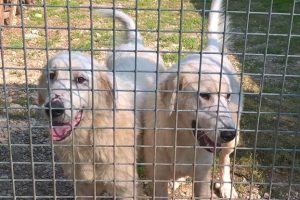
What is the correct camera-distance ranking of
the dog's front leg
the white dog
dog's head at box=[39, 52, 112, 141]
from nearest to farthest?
dog's head at box=[39, 52, 112, 141] < the white dog < the dog's front leg

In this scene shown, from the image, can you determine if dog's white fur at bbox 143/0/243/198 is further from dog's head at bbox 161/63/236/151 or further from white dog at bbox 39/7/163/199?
white dog at bbox 39/7/163/199

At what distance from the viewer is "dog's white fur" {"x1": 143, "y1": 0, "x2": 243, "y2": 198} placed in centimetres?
299

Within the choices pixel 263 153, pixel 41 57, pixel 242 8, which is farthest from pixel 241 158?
pixel 242 8

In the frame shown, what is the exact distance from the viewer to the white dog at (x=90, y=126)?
2.98 m

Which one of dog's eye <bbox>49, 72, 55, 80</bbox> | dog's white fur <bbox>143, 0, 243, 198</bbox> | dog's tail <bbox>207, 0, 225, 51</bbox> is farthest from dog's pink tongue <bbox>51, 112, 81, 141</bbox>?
dog's tail <bbox>207, 0, 225, 51</bbox>

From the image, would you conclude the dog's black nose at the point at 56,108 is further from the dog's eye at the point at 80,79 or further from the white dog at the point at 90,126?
the dog's eye at the point at 80,79

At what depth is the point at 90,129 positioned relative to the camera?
3.19m

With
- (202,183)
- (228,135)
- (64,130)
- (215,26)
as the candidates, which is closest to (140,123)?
(202,183)

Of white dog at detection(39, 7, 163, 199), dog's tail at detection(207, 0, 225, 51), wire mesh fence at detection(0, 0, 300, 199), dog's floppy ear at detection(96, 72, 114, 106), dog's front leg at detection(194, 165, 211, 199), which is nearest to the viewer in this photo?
wire mesh fence at detection(0, 0, 300, 199)

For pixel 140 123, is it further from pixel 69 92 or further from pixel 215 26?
pixel 215 26

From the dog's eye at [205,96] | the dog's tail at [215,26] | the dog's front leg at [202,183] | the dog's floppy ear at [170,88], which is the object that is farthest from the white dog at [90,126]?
the dog's tail at [215,26]

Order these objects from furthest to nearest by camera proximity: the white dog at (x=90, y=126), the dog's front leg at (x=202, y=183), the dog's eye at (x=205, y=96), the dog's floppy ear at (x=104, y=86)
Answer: the dog's front leg at (x=202, y=183) < the dog's floppy ear at (x=104, y=86) < the dog's eye at (x=205, y=96) < the white dog at (x=90, y=126)

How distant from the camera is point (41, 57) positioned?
6.76 meters

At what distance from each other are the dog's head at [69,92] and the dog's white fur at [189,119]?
42 cm
